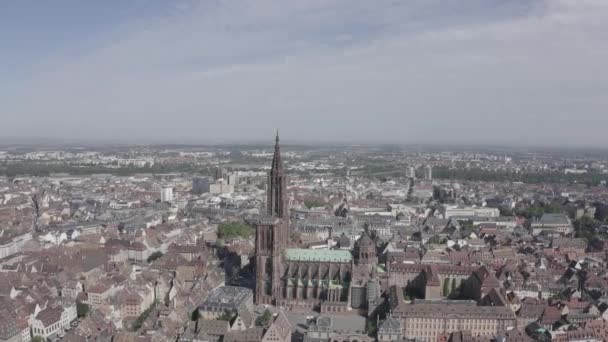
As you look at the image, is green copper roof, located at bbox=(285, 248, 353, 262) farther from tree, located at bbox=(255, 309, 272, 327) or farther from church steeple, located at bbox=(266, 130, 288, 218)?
tree, located at bbox=(255, 309, 272, 327)

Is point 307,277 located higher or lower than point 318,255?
lower

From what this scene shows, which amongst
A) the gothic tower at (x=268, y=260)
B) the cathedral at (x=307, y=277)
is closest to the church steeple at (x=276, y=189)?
the cathedral at (x=307, y=277)

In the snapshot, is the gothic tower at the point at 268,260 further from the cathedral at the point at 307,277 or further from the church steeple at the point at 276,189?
the church steeple at the point at 276,189

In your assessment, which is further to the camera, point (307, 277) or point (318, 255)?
point (318, 255)

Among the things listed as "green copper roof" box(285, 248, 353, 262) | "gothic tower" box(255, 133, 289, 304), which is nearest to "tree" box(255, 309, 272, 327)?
"gothic tower" box(255, 133, 289, 304)

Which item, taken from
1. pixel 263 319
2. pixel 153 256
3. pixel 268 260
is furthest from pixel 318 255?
pixel 153 256

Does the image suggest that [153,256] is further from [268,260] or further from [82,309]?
[268,260]
